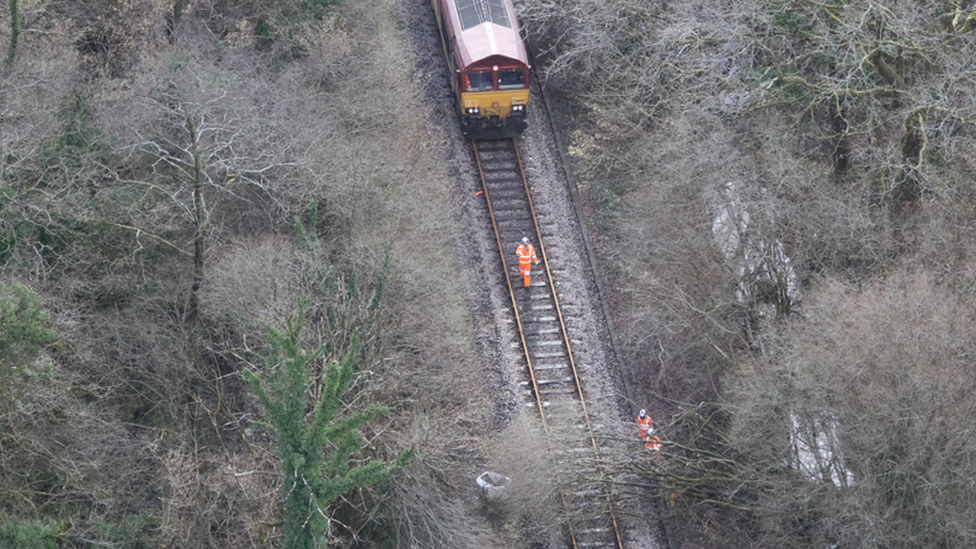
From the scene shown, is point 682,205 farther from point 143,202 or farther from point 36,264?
point 36,264

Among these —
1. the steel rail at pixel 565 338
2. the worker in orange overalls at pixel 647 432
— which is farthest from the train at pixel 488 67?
the worker in orange overalls at pixel 647 432

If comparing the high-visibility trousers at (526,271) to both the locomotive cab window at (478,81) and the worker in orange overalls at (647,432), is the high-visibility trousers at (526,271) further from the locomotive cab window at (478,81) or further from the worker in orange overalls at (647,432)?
the locomotive cab window at (478,81)

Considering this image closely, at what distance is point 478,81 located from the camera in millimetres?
29672

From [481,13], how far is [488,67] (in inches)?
67.0

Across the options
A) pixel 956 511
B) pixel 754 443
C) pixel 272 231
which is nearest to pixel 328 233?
pixel 272 231

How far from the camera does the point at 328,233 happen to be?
27.8m

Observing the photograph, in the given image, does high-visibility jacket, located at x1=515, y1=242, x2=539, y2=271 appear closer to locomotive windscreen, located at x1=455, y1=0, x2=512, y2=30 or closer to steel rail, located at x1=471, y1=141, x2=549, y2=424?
steel rail, located at x1=471, y1=141, x2=549, y2=424

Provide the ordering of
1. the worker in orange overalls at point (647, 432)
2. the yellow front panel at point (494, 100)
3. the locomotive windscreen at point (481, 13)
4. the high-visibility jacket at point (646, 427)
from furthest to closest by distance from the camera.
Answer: the locomotive windscreen at point (481, 13), the yellow front panel at point (494, 100), the high-visibility jacket at point (646, 427), the worker in orange overalls at point (647, 432)

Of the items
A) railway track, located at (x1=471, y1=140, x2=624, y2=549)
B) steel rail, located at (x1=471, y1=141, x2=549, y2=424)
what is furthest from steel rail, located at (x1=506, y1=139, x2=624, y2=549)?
steel rail, located at (x1=471, y1=141, x2=549, y2=424)

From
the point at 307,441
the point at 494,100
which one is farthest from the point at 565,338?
the point at 307,441

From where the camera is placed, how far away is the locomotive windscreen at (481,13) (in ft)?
98.9

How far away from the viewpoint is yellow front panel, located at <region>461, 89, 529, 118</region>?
29734 mm

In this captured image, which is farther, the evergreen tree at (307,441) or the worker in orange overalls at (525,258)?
the worker in orange overalls at (525,258)

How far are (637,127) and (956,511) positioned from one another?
43.9ft
